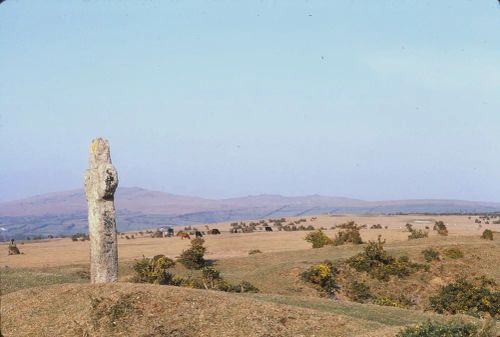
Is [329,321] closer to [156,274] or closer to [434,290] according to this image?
[156,274]

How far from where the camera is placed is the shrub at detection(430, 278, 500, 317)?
86.9 ft

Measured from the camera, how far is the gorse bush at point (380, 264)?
109ft

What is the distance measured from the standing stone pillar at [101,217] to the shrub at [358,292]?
14.7 metres

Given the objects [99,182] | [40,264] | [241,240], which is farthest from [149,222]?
[99,182]

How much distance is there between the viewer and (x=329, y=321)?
1695 centimetres

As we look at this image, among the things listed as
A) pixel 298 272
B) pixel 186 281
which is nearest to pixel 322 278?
pixel 298 272

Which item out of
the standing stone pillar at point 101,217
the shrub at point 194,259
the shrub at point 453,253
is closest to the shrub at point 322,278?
the shrub at point 453,253

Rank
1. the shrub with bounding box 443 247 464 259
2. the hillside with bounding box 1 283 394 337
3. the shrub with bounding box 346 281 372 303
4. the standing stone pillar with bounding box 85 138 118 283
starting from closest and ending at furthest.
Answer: the hillside with bounding box 1 283 394 337 → the standing stone pillar with bounding box 85 138 118 283 → the shrub with bounding box 346 281 372 303 → the shrub with bounding box 443 247 464 259

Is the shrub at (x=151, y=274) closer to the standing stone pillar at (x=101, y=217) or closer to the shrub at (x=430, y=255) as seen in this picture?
the standing stone pillar at (x=101, y=217)

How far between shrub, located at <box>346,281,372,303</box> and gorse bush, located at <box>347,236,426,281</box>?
143 cm

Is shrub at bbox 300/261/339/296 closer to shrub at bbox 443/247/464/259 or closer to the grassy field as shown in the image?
the grassy field

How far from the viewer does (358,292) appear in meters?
31.2

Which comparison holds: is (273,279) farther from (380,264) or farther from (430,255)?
(430,255)

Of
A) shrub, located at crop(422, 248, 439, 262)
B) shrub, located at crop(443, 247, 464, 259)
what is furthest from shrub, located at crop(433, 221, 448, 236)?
shrub, located at crop(422, 248, 439, 262)
